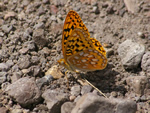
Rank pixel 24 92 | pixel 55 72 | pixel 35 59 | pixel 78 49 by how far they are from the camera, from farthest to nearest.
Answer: pixel 35 59 → pixel 55 72 → pixel 78 49 → pixel 24 92

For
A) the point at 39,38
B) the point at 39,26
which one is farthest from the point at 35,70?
the point at 39,26

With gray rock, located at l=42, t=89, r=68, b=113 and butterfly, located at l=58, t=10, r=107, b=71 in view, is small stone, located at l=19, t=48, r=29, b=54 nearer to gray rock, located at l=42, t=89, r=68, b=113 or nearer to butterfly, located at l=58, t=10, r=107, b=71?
butterfly, located at l=58, t=10, r=107, b=71

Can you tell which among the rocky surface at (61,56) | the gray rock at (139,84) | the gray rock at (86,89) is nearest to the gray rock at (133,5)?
the rocky surface at (61,56)

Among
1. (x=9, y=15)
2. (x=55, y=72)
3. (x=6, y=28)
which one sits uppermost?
(x=9, y=15)

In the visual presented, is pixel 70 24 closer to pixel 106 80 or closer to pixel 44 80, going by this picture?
pixel 44 80

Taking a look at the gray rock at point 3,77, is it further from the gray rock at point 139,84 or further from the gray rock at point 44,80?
the gray rock at point 139,84

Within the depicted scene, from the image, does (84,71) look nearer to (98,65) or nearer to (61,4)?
(98,65)

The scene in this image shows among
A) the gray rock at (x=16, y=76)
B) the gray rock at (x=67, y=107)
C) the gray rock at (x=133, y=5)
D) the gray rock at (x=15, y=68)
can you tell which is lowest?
the gray rock at (x=67, y=107)

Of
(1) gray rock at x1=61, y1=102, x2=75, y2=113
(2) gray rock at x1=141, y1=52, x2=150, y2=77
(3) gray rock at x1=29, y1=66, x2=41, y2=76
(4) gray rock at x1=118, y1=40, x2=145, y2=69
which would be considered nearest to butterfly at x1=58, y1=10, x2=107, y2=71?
(3) gray rock at x1=29, y1=66, x2=41, y2=76
